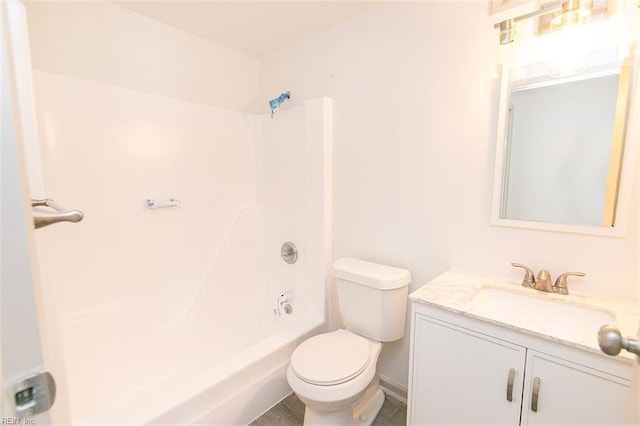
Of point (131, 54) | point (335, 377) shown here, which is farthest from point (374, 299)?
point (131, 54)

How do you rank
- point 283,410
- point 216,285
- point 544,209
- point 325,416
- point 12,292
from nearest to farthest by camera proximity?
point 12,292 < point 544,209 < point 325,416 < point 283,410 < point 216,285

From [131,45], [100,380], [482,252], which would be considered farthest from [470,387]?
[131,45]

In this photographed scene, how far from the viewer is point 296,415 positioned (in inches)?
65.3

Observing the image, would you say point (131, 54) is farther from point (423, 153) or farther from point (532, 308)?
point (532, 308)

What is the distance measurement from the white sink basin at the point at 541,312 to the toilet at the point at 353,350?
1.36 ft

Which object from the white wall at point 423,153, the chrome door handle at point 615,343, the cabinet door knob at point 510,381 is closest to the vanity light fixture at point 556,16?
the white wall at point 423,153

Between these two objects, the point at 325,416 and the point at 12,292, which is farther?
the point at 325,416

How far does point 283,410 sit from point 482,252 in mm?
1407

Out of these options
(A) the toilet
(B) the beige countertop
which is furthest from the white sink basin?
(A) the toilet

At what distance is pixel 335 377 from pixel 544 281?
3.20ft

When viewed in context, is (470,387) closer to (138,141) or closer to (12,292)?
(12,292)

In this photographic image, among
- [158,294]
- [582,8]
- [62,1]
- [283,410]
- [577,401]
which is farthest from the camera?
[158,294]

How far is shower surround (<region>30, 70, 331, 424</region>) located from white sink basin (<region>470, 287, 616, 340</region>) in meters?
1.03

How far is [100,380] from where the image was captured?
1.58m
